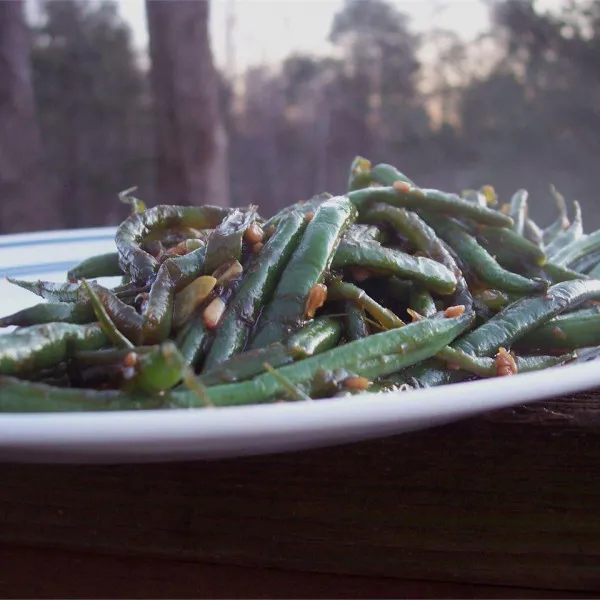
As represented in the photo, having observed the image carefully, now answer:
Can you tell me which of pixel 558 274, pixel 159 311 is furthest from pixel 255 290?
pixel 558 274

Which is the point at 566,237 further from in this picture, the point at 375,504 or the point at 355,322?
the point at 375,504

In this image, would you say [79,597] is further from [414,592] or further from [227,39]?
[227,39]

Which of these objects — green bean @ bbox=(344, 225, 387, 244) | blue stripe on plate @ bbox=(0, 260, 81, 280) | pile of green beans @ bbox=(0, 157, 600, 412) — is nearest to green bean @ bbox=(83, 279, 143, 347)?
pile of green beans @ bbox=(0, 157, 600, 412)

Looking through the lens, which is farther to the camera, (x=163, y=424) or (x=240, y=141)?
(x=240, y=141)

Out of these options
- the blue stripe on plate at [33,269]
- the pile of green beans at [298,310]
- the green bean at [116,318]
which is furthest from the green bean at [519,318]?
the blue stripe on plate at [33,269]

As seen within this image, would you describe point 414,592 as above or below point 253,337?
below

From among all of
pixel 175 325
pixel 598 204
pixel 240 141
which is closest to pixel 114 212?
pixel 240 141
